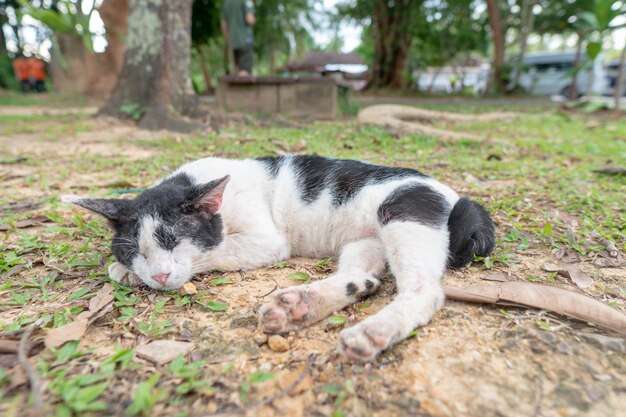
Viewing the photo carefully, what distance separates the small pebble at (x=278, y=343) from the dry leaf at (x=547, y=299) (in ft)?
2.95

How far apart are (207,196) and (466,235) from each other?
5.07 feet

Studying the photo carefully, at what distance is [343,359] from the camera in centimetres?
167

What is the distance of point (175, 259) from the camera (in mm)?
2256

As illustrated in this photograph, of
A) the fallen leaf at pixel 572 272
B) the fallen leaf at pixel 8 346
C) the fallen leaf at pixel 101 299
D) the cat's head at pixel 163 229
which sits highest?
the cat's head at pixel 163 229

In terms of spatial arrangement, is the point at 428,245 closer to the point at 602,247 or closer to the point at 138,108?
the point at 602,247

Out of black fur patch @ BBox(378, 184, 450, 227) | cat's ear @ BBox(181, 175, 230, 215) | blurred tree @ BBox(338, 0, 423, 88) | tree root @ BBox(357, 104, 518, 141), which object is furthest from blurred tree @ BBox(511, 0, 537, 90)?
cat's ear @ BBox(181, 175, 230, 215)

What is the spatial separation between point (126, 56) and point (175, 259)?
6542mm

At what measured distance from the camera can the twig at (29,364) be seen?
1404 millimetres

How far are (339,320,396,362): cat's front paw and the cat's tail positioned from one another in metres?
0.86

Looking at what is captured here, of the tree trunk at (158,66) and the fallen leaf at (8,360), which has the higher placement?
the tree trunk at (158,66)

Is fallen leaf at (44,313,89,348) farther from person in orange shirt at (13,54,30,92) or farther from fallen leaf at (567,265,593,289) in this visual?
person in orange shirt at (13,54,30,92)

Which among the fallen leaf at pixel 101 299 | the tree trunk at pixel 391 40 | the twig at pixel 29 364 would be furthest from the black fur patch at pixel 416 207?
the tree trunk at pixel 391 40

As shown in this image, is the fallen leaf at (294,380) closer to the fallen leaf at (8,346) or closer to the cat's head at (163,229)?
the cat's head at (163,229)

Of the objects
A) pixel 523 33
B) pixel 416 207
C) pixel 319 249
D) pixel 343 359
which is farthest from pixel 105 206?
pixel 523 33
